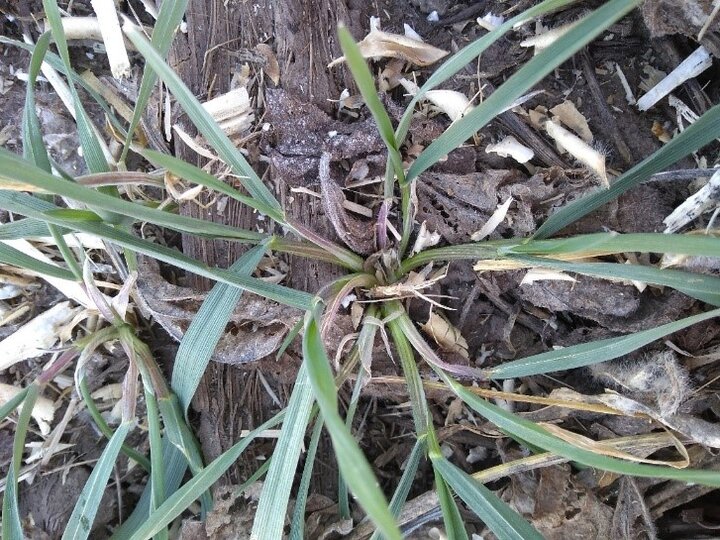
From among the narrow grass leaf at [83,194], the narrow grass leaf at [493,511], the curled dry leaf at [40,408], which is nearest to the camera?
the narrow grass leaf at [83,194]

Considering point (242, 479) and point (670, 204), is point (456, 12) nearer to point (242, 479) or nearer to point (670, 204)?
point (670, 204)

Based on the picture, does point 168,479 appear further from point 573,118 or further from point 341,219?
point 573,118

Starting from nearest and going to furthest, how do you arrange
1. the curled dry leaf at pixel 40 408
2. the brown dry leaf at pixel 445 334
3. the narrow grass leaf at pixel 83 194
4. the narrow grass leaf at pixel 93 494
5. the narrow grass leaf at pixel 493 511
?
the narrow grass leaf at pixel 83 194 < the narrow grass leaf at pixel 493 511 < the narrow grass leaf at pixel 93 494 < the brown dry leaf at pixel 445 334 < the curled dry leaf at pixel 40 408

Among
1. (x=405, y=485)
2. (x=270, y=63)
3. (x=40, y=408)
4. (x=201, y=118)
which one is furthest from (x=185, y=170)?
(x=40, y=408)

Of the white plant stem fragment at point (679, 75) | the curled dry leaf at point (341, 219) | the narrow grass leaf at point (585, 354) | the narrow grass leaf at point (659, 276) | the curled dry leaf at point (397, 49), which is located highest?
the curled dry leaf at point (397, 49)

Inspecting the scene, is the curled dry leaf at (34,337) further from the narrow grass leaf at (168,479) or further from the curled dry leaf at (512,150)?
the curled dry leaf at (512,150)

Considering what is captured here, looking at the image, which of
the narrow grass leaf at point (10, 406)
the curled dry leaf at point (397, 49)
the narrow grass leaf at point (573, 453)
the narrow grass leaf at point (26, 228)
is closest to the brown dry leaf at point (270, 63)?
the curled dry leaf at point (397, 49)
